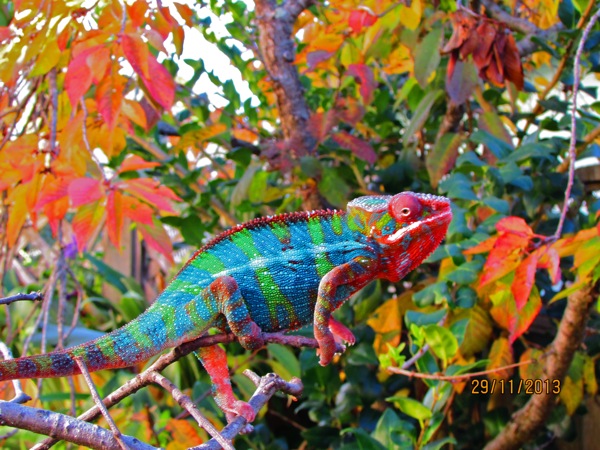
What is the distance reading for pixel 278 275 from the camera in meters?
0.74

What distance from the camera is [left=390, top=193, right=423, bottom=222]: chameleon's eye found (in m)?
0.70

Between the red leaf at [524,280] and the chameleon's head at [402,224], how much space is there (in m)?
0.59

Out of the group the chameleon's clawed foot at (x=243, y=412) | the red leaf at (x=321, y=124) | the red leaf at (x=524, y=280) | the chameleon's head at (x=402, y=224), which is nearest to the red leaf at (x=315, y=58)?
the red leaf at (x=321, y=124)

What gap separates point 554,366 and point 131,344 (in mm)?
1243

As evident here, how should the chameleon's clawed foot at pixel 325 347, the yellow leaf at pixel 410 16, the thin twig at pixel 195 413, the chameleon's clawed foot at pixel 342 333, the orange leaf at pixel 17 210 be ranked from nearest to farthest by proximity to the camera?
the thin twig at pixel 195 413 → the chameleon's clawed foot at pixel 325 347 → the chameleon's clawed foot at pixel 342 333 → the orange leaf at pixel 17 210 → the yellow leaf at pixel 410 16

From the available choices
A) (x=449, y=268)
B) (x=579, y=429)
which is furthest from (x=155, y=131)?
(x=579, y=429)

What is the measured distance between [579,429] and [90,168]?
1.80 meters

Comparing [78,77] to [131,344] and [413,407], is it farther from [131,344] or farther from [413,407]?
[413,407]

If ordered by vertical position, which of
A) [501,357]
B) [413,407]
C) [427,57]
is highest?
[427,57]

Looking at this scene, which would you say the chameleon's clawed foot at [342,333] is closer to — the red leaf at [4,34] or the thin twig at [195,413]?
the thin twig at [195,413]

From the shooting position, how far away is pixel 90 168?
1.87 m

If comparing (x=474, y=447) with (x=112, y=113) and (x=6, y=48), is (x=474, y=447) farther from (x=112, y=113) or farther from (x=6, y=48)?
(x=6, y=48)

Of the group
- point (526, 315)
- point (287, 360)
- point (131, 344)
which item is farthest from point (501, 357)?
point (131, 344)

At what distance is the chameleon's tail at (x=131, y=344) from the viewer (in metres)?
0.62
